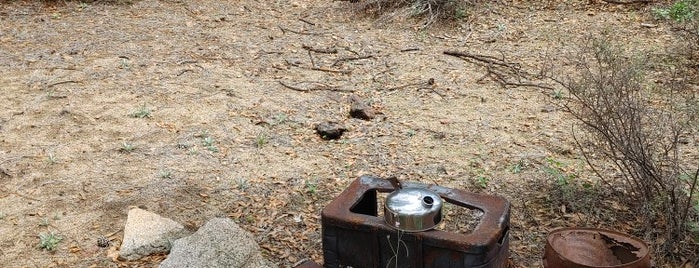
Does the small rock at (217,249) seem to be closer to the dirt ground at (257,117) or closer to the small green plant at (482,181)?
the dirt ground at (257,117)

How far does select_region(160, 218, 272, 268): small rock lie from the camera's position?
3.16m

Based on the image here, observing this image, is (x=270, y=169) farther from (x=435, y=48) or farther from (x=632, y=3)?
(x=632, y=3)

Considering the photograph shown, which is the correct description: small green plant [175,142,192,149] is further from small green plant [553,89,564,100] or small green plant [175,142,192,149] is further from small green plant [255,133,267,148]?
small green plant [553,89,564,100]

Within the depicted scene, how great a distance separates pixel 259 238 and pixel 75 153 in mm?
1703

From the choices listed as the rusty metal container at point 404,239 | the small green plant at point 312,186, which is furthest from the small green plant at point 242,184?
the rusty metal container at point 404,239

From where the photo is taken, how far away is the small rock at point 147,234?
346 centimetres

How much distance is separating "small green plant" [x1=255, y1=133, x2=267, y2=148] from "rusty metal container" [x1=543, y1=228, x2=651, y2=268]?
2357mm

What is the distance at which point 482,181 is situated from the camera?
4.17 metres

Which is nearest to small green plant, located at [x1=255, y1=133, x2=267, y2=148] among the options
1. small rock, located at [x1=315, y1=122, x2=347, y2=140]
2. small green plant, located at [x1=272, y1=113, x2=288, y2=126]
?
small green plant, located at [x1=272, y1=113, x2=288, y2=126]

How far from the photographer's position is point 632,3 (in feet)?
25.0

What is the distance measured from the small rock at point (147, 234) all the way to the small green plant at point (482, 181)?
176 cm

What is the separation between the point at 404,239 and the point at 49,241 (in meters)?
1.95

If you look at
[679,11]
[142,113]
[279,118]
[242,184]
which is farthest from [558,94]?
[142,113]

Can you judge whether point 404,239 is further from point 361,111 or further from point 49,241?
point 361,111
